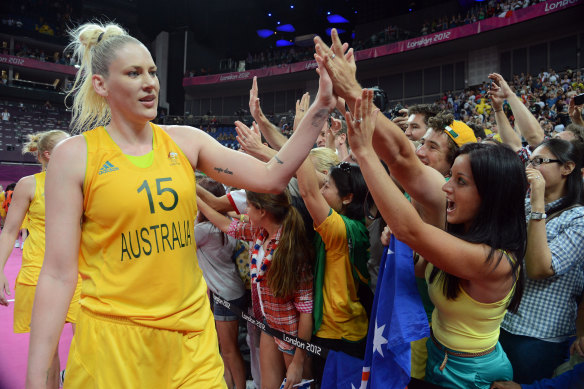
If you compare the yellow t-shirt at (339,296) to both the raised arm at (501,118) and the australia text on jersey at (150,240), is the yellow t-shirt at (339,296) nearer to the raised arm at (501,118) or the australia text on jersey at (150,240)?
the australia text on jersey at (150,240)

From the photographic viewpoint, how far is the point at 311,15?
1129 inches

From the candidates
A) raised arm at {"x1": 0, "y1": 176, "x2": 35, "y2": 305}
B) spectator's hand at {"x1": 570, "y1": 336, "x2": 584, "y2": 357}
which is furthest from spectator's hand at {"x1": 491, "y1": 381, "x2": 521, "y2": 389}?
raised arm at {"x1": 0, "y1": 176, "x2": 35, "y2": 305}

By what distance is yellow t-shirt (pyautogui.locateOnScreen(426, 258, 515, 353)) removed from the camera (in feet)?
5.87

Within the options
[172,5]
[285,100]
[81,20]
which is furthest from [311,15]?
[81,20]

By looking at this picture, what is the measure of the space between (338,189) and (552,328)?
138cm

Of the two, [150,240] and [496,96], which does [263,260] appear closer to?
[150,240]

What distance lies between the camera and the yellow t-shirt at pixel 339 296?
2.60 metres

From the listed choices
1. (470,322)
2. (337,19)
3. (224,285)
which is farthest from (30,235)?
(337,19)

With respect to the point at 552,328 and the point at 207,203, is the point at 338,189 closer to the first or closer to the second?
the point at 207,203

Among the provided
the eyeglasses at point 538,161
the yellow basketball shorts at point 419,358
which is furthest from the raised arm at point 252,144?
the eyeglasses at point 538,161

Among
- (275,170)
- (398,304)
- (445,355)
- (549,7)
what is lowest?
(445,355)

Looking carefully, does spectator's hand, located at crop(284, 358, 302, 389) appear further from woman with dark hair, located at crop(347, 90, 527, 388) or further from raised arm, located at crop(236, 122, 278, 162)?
raised arm, located at crop(236, 122, 278, 162)

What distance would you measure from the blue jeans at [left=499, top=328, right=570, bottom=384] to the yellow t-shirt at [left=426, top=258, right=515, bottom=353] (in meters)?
0.38

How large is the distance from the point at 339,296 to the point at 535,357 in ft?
3.34
